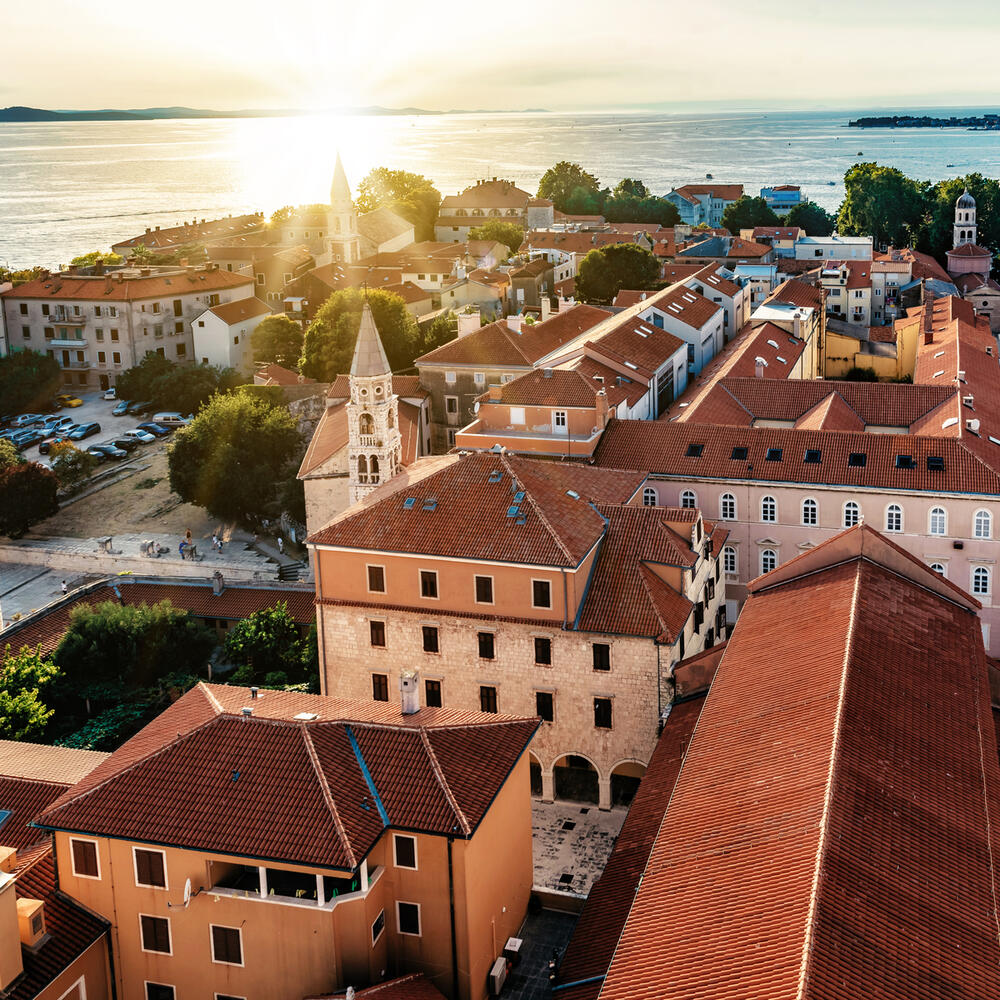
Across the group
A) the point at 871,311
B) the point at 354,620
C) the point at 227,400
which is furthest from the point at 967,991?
the point at 871,311

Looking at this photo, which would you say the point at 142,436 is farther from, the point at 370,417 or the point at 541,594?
the point at 541,594

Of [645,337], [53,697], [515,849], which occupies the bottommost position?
[53,697]

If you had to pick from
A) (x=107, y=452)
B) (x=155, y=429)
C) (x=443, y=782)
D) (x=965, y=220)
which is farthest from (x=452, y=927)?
(x=965, y=220)

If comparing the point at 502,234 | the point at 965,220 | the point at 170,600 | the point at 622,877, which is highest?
the point at 965,220

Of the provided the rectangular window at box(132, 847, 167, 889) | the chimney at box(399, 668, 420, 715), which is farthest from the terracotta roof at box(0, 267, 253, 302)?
the rectangular window at box(132, 847, 167, 889)

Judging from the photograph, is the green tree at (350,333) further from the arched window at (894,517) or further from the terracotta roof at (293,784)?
the terracotta roof at (293,784)

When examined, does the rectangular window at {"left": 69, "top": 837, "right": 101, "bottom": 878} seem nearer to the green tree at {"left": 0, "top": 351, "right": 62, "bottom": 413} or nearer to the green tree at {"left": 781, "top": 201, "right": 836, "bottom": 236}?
the green tree at {"left": 0, "top": 351, "right": 62, "bottom": 413}

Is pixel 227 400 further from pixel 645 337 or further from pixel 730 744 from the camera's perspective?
pixel 730 744
